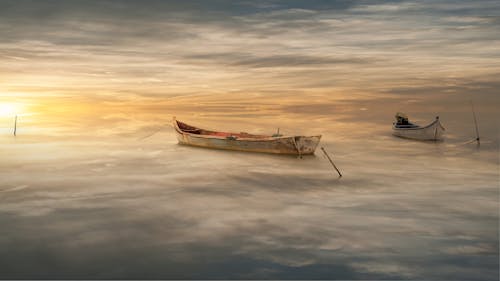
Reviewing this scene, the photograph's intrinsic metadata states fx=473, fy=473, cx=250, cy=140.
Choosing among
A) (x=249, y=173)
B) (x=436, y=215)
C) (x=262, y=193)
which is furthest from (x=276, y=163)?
(x=436, y=215)

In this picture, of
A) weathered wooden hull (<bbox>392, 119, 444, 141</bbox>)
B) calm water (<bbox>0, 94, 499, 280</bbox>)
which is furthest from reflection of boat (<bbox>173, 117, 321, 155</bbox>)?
weathered wooden hull (<bbox>392, 119, 444, 141</bbox>)

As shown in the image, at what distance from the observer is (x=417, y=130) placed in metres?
60.3

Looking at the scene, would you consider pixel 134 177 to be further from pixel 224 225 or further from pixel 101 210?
pixel 224 225

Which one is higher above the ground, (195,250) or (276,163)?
(276,163)

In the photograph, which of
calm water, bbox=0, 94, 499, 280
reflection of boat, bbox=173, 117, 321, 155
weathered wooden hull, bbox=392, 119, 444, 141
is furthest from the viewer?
weathered wooden hull, bbox=392, 119, 444, 141

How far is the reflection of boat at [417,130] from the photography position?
59.8 metres

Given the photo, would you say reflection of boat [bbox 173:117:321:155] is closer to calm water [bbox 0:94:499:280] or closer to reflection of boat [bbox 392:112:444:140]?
calm water [bbox 0:94:499:280]

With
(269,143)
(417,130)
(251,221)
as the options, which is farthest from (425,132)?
(251,221)

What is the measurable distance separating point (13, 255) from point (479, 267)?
14597mm

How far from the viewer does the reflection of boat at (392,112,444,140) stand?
196ft

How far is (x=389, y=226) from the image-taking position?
19234mm

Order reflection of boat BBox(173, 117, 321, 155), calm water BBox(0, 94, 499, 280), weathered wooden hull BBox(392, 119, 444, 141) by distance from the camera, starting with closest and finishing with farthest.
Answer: calm water BBox(0, 94, 499, 280), reflection of boat BBox(173, 117, 321, 155), weathered wooden hull BBox(392, 119, 444, 141)

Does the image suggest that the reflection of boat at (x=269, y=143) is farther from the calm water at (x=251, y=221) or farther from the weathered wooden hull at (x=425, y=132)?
the weathered wooden hull at (x=425, y=132)

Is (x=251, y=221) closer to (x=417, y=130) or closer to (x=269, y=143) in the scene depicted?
(x=269, y=143)
